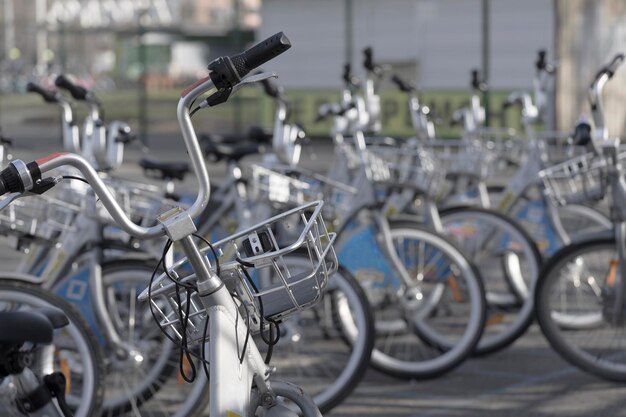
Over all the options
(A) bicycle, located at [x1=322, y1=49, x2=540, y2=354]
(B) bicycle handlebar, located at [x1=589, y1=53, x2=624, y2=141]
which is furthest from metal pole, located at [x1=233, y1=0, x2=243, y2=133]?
(B) bicycle handlebar, located at [x1=589, y1=53, x2=624, y2=141]

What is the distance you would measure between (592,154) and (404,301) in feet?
3.58

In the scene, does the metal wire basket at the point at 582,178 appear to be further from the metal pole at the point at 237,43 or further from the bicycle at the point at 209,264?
the metal pole at the point at 237,43

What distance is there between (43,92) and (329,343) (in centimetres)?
174

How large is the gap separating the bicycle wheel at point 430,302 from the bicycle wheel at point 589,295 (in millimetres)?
305

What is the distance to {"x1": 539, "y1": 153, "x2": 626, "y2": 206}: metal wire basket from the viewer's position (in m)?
5.00

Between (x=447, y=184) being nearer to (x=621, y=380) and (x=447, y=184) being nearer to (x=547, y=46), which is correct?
(x=621, y=380)

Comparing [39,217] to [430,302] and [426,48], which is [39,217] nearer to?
[430,302]

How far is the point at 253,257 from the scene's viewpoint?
2604 mm

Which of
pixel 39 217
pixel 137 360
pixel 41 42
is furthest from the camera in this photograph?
pixel 41 42

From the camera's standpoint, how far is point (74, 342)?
3771mm

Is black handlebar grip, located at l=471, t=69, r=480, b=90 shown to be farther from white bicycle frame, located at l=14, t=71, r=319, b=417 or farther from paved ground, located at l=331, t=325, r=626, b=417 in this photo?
white bicycle frame, located at l=14, t=71, r=319, b=417

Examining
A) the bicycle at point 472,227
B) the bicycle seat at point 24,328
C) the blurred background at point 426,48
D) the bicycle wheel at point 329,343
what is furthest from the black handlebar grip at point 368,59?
the blurred background at point 426,48

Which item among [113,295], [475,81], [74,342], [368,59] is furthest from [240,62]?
[475,81]

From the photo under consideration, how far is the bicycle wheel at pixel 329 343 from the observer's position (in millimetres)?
4523
